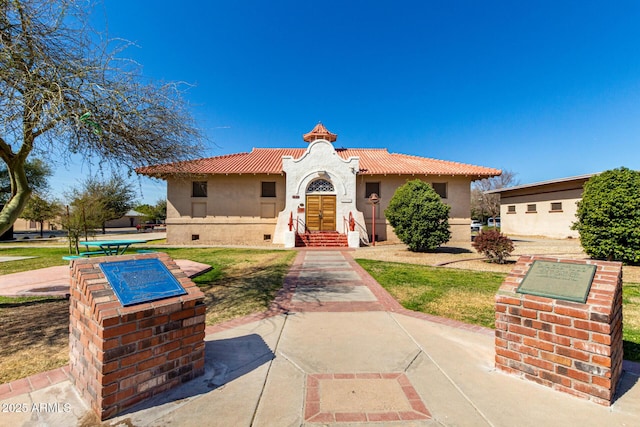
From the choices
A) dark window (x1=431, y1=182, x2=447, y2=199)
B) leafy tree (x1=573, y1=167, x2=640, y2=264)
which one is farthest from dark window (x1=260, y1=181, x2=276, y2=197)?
leafy tree (x1=573, y1=167, x2=640, y2=264)

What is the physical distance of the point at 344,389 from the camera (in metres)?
2.77

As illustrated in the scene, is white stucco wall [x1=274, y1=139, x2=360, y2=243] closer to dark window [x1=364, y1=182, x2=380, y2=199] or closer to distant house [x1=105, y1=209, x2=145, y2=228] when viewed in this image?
dark window [x1=364, y1=182, x2=380, y2=199]

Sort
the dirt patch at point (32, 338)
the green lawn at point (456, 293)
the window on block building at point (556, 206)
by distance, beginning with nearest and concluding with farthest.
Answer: the dirt patch at point (32, 338), the green lawn at point (456, 293), the window on block building at point (556, 206)

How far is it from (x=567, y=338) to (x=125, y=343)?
151 inches

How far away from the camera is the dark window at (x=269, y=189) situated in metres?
19.8

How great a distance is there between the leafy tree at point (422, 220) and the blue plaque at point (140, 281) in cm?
1192

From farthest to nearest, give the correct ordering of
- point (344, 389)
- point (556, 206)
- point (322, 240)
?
point (556, 206) → point (322, 240) → point (344, 389)

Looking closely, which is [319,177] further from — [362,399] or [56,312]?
[362,399]

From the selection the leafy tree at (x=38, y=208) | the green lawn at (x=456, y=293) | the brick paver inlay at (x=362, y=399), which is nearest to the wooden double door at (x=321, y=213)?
the green lawn at (x=456, y=293)

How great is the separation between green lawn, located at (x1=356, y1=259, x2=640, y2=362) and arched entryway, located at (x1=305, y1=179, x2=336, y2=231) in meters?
8.47

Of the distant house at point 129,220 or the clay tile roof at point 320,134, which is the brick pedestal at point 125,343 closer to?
the clay tile roof at point 320,134

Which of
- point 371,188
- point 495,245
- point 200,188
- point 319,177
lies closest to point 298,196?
point 319,177

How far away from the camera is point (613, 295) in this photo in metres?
2.59

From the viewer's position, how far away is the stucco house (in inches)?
713
